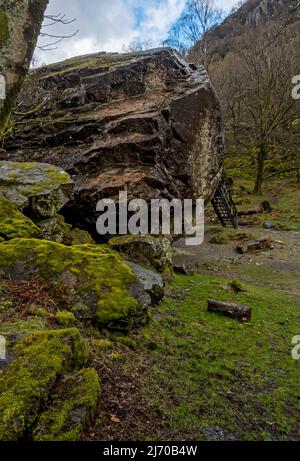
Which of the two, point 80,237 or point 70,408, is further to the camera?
point 80,237

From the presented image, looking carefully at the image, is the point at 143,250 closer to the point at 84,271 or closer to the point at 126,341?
the point at 84,271

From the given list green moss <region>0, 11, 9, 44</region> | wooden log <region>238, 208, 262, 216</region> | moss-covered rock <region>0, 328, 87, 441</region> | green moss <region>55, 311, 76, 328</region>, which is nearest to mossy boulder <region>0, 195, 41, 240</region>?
green moss <region>55, 311, 76, 328</region>

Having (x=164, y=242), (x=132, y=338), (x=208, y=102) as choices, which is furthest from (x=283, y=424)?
(x=208, y=102)

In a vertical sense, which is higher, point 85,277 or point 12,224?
point 12,224

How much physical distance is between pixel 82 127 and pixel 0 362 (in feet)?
32.6

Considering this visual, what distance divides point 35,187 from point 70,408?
6440mm

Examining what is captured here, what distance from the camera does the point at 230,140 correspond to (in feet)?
114

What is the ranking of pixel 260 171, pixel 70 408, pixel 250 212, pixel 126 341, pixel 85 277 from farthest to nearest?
pixel 260 171
pixel 250 212
pixel 85 277
pixel 126 341
pixel 70 408

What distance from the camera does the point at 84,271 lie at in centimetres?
519

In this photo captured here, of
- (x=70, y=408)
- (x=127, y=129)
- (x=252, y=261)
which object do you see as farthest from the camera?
(x=252, y=261)

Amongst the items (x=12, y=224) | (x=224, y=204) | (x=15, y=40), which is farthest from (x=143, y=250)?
(x=224, y=204)

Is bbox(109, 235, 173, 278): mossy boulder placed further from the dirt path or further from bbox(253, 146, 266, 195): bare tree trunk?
bbox(253, 146, 266, 195): bare tree trunk

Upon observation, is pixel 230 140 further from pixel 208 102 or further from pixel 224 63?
pixel 208 102

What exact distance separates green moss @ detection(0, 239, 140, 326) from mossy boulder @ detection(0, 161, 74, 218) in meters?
2.45
